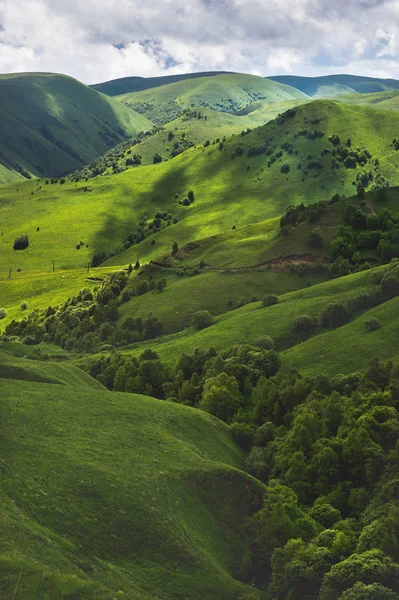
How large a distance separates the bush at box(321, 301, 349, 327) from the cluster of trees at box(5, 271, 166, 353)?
143ft

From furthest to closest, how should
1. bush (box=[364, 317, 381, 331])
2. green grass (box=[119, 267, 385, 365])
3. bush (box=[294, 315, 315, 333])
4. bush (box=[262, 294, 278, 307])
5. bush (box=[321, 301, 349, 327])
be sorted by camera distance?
1. bush (box=[262, 294, 278, 307])
2. green grass (box=[119, 267, 385, 365])
3. bush (box=[294, 315, 315, 333])
4. bush (box=[321, 301, 349, 327])
5. bush (box=[364, 317, 381, 331])

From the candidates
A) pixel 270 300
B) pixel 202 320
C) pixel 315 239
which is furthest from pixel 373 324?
pixel 315 239

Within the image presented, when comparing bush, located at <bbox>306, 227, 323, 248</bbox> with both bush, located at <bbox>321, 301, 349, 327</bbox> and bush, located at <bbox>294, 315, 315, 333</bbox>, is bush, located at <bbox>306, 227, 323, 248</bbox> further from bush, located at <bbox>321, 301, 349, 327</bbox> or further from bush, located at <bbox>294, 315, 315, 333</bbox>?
bush, located at <bbox>294, 315, 315, 333</bbox>

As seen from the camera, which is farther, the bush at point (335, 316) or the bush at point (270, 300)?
the bush at point (270, 300)

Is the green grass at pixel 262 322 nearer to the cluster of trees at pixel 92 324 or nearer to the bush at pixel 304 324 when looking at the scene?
the bush at pixel 304 324

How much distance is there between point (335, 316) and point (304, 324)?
6.10m

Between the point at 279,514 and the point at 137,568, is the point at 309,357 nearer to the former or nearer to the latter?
the point at 279,514

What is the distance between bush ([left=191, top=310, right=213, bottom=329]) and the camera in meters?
134

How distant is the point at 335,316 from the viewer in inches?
4397

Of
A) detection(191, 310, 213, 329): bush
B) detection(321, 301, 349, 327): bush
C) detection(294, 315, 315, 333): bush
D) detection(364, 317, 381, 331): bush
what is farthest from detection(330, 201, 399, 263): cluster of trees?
detection(364, 317, 381, 331): bush

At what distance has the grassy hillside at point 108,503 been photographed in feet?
123

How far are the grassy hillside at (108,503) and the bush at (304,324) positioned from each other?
46804 millimetres

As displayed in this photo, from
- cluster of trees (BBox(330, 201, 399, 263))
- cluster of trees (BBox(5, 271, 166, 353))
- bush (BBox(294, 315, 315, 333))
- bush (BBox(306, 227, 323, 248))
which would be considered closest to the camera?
bush (BBox(294, 315, 315, 333))

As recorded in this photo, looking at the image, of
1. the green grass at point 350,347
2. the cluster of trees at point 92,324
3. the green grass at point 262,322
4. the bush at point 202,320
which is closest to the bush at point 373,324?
the green grass at point 350,347
